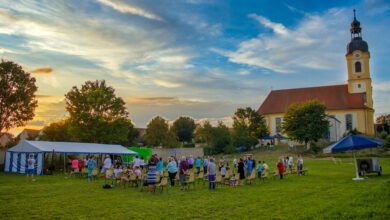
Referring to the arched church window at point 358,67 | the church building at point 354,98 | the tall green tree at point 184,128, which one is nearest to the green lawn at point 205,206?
the church building at point 354,98

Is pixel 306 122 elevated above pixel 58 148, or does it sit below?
above

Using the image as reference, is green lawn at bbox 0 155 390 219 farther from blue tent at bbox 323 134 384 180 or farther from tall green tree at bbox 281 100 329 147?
tall green tree at bbox 281 100 329 147

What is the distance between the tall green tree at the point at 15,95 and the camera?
1198 inches

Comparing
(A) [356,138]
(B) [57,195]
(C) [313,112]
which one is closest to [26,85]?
(B) [57,195]

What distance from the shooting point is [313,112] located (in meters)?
44.7

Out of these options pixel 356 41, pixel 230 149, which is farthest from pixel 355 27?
pixel 230 149

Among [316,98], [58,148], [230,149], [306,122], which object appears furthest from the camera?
[316,98]

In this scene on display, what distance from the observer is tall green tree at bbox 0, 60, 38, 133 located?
99.8ft

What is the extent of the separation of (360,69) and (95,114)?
49341mm

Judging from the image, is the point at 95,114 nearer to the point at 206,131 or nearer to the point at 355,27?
the point at 206,131

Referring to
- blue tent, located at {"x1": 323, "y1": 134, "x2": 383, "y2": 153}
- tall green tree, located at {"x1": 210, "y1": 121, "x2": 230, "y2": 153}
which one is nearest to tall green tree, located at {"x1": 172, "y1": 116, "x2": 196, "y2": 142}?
tall green tree, located at {"x1": 210, "y1": 121, "x2": 230, "y2": 153}

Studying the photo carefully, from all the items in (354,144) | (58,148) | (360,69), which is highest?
(360,69)

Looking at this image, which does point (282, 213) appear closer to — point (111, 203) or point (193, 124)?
point (111, 203)

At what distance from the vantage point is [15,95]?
3086 centimetres
